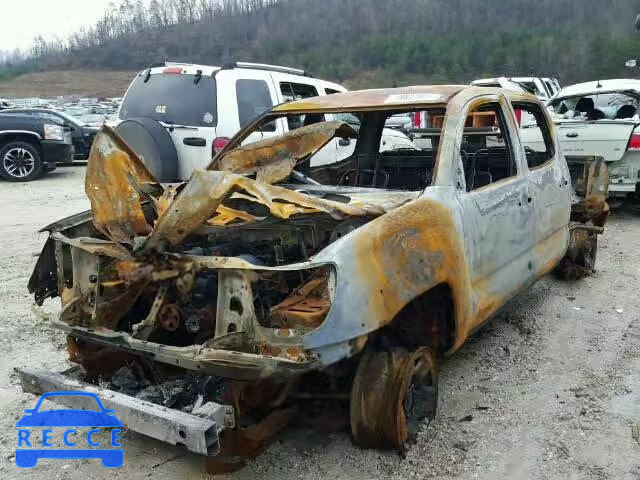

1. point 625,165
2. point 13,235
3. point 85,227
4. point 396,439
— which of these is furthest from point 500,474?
point 13,235

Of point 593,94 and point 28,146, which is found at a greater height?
point 593,94

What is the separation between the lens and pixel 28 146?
13430 millimetres

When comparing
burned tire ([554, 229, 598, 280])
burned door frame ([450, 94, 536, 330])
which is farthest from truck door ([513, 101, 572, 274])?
burned tire ([554, 229, 598, 280])

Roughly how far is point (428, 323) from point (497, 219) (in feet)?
2.71

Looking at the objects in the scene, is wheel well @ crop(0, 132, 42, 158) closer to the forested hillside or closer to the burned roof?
the burned roof

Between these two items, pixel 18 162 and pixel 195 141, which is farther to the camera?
pixel 18 162

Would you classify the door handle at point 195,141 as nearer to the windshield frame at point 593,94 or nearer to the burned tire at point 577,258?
the burned tire at point 577,258

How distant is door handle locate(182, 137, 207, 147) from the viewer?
718 cm

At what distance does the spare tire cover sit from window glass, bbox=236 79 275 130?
35.0 inches

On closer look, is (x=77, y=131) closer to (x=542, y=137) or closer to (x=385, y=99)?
(x=542, y=137)

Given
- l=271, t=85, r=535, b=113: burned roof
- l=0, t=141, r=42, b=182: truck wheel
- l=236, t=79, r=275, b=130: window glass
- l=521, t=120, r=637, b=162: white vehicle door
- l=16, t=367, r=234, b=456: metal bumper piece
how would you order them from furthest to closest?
l=0, t=141, r=42, b=182: truck wheel < l=521, t=120, r=637, b=162: white vehicle door < l=236, t=79, r=275, b=130: window glass < l=271, t=85, r=535, b=113: burned roof < l=16, t=367, r=234, b=456: metal bumper piece

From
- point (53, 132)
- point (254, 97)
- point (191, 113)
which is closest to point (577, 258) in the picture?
point (254, 97)

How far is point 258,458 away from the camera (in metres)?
3.27

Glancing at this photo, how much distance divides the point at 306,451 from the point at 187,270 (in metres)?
1.13
